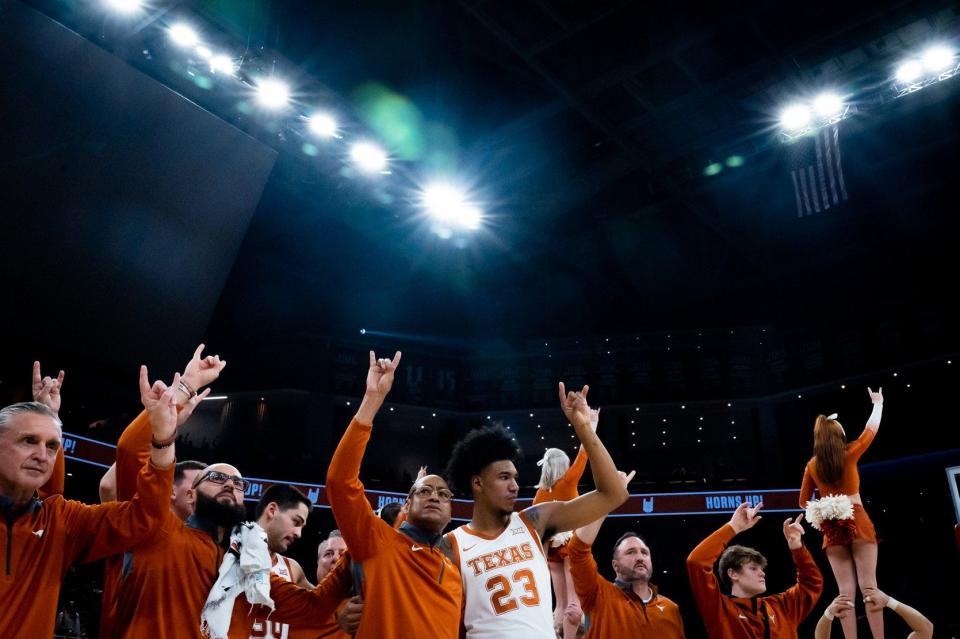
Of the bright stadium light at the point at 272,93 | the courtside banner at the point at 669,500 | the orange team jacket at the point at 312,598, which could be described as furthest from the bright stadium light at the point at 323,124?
the orange team jacket at the point at 312,598

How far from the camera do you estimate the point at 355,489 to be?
3.08m

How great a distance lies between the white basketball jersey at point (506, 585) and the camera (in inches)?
123

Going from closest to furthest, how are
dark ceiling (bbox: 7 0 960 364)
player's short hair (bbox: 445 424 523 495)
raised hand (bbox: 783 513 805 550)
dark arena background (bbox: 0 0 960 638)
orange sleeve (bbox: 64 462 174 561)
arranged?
orange sleeve (bbox: 64 462 174 561)
player's short hair (bbox: 445 424 523 495)
raised hand (bbox: 783 513 805 550)
dark arena background (bbox: 0 0 960 638)
dark ceiling (bbox: 7 0 960 364)

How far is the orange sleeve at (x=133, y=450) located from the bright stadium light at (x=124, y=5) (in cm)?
924

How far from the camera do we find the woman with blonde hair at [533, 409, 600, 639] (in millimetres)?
A: 5105

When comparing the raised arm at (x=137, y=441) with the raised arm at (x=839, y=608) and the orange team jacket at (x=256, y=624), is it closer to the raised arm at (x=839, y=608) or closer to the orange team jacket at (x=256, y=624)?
Result: the orange team jacket at (x=256, y=624)

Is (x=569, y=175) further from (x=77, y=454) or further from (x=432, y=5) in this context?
(x=77, y=454)

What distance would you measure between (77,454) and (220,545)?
463 inches

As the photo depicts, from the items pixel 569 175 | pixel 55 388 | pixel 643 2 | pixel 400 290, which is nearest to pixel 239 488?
pixel 55 388

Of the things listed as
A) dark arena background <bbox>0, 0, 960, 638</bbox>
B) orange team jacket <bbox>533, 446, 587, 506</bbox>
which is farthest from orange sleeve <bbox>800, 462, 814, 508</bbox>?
dark arena background <bbox>0, 0, 960, 638</bbox>

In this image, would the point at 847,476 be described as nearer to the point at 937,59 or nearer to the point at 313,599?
the point at 313,599

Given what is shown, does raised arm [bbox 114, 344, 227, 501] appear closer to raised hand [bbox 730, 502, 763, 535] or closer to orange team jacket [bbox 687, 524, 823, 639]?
orange team jacket [bbox 687, 524, 823, 639]

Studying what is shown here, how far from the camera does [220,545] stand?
3455mm

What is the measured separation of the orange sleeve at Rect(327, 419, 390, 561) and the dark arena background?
28.2ft
